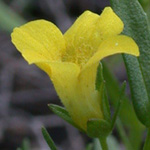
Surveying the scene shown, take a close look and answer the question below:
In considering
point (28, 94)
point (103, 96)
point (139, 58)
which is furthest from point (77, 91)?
point (28, 94)

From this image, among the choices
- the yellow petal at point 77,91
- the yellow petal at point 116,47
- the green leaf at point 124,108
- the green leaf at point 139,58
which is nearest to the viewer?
the yellow petal at point 116,47

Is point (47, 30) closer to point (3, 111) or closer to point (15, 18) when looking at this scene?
point (3, 111)

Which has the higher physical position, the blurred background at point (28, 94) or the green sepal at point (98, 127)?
the green sepal at point (98, 127)

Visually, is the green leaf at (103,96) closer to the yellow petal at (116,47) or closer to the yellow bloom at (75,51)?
the yellow bloom at (75,51)

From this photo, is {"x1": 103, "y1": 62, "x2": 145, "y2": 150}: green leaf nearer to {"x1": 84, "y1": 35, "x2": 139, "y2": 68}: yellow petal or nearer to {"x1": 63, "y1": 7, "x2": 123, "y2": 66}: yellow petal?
{"x1": 63, "y1": 7, "x2": 123, "y2": 66}: yellow petal

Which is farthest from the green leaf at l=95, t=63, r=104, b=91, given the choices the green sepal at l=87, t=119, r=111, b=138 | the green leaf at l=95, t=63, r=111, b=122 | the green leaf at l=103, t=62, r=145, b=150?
the green leaf at l=103, t=62, r=145, b=150

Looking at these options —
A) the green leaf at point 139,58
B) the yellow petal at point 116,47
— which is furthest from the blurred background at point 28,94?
the yellow petal at point 116,47

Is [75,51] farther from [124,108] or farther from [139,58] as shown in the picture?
[124,108]

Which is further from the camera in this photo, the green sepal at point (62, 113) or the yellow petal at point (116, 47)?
the green sepal at point (62, 113)
